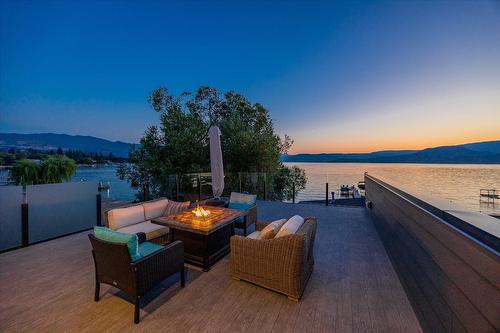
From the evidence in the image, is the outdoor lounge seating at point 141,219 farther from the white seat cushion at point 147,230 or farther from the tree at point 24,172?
the tree at point 24,172

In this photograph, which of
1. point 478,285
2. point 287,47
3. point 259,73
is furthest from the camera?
point 259,73

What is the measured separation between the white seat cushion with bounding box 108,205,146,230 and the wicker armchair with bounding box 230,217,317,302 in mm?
2074

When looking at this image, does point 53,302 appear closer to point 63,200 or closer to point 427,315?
point 63,200

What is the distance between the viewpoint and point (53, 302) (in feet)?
7.39

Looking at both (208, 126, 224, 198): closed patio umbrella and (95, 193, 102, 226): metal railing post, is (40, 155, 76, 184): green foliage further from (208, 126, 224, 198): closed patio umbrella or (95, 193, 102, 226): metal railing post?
(208, 126, 224, 198): closed patio umbrella

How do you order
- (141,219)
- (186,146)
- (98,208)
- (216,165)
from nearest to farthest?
(141,219), (216,165), (98,208), (186,146)

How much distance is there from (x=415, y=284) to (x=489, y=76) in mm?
5904

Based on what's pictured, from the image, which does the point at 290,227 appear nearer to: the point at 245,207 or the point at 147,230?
the point at 245,207

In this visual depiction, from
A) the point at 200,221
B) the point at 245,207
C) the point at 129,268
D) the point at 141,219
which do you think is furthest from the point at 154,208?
the point at 129,268

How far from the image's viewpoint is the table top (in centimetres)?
282

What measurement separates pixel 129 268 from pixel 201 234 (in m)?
1.10

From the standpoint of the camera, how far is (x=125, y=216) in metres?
3.46

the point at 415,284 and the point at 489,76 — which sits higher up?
the point at 489,76

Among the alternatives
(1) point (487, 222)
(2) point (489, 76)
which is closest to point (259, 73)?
(2) point (489, 76)
